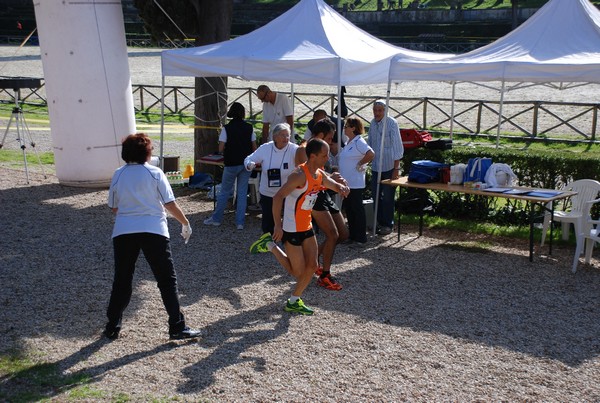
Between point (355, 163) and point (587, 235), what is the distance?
2784 mm

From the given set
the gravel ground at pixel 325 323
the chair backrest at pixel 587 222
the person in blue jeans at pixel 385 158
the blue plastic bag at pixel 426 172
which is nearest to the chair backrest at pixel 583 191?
the chair backrest at pixel 587 222

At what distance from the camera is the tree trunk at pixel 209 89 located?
46.7ft

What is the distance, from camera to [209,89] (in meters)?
14.5

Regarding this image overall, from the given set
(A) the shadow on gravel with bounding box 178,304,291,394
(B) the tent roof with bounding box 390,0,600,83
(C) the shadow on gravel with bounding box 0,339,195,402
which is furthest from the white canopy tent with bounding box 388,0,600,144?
(C) the shadow on gravel with bounding box 0,339,195,402

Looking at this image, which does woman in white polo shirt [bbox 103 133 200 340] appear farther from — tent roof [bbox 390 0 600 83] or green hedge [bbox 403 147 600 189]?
green hedge [bbox 403 147 600 189]

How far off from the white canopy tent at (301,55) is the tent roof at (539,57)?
23.0 inches

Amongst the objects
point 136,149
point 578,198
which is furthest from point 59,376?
point 578,198

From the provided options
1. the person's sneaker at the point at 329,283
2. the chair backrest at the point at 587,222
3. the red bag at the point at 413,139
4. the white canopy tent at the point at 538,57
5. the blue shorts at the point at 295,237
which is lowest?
the person's sneaker at the point at 329,283

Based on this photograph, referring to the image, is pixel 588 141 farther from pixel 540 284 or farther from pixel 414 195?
pixel 540 284

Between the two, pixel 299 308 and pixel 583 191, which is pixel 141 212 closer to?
pixel 299 308

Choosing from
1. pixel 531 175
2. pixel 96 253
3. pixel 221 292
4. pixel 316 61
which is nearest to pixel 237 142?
pixel 316 61

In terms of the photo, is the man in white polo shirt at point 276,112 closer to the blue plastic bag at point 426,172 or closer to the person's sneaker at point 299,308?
the blue plastic bag at point 426,172

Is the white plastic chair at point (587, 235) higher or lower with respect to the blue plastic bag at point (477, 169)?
lower

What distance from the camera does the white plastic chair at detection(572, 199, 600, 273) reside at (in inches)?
347
